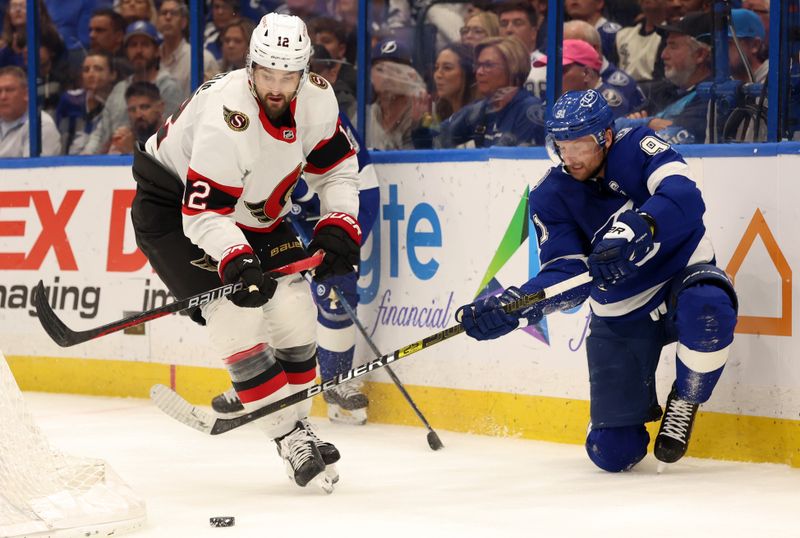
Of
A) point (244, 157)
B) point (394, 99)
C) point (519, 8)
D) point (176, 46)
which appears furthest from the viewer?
point (176, 46)

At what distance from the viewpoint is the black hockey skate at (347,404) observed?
179 inches

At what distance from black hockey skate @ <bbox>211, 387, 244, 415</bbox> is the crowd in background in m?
1.05

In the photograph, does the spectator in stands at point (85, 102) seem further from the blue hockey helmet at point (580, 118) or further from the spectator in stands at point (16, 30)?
the blue hockey helmet at point (580, 118)

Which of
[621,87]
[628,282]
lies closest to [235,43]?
[621,87]

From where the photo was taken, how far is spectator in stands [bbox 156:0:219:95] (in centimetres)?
533

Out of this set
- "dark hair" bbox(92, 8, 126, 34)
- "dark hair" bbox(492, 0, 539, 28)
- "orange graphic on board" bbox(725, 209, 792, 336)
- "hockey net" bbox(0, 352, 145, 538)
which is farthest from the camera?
"dark hair" bbox(92, 8, 126, 34)

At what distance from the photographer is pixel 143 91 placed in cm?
552

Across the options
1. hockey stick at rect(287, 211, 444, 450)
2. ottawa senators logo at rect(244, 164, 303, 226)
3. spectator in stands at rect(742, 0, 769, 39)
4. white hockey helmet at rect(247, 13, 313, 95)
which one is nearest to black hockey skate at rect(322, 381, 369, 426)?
hockey stick at rect(287, 211, 444, 450)

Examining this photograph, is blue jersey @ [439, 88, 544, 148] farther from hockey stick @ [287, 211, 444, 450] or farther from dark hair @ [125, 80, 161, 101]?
dark hair @ [125, 80, 161, 101]

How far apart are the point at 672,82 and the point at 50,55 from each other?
2.83 metres

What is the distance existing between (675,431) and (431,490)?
0.67 metres

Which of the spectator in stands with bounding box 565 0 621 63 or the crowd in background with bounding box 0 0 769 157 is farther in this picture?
the spectator in stands with bounding box 565 0 621 63

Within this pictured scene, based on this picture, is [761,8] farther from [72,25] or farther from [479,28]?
[72,25]

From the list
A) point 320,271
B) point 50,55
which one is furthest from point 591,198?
point 50,55
